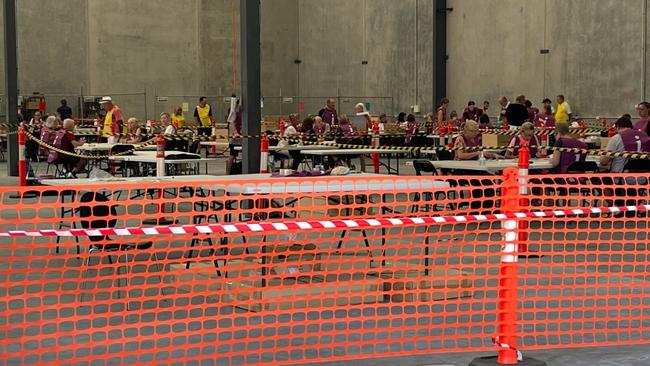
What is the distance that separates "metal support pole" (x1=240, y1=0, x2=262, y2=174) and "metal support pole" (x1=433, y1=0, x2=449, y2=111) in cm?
1501

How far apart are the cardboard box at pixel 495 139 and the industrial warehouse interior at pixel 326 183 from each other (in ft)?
0.22

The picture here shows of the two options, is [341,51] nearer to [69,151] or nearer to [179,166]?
[179,166]

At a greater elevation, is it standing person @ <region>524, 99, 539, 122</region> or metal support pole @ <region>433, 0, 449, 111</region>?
metal support pole @ <region>433, 0, 449, 111</region>

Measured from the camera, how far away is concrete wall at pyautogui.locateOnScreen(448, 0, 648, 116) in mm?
24562

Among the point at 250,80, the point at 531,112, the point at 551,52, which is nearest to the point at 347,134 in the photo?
the point at 531,112

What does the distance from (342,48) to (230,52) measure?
138 inches

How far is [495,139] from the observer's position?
20984mm

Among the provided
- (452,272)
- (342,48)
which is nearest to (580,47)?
(342,48)

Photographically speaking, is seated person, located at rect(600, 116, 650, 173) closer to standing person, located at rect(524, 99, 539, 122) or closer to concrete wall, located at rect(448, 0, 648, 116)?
standing person, located at rect(524, 99, 539, 122)

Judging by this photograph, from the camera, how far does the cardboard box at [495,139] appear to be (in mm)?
20844

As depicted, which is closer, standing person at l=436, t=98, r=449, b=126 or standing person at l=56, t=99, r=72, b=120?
standing person at l=436, t=98, r=449, b=126

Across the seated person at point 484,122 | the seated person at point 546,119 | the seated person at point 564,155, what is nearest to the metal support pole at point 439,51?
the seated person at point 484,122

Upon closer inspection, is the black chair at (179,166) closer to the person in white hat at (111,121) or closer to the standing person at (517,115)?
the person in white hat at (111,121)

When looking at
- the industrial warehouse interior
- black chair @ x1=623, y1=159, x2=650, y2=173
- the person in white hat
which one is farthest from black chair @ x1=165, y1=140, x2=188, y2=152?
black chair @ x1=623, y1=159, x2=650, y2=173
